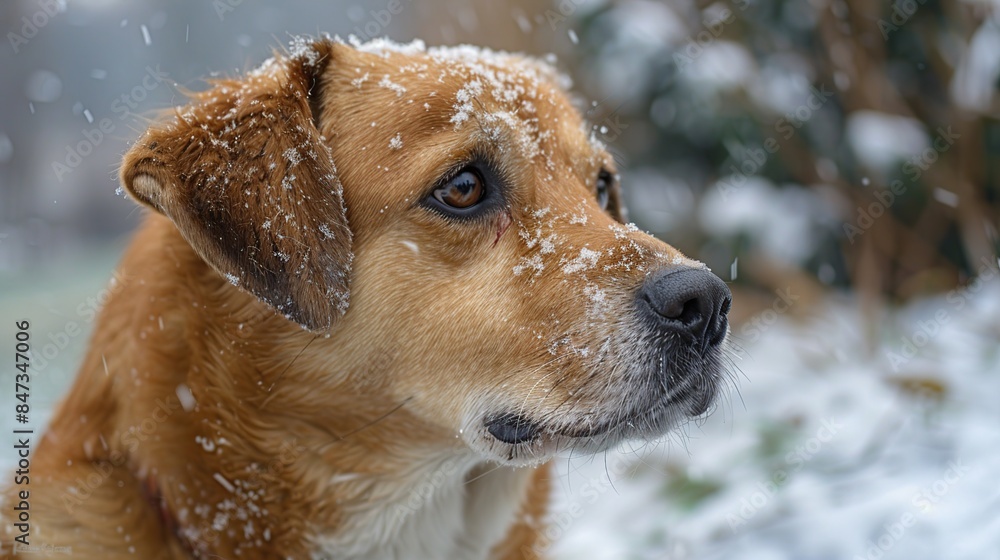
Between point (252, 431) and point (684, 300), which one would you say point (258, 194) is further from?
point (684, 300)

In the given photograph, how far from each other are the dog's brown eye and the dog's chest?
0.86m

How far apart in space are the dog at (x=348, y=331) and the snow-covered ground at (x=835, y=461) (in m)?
0.55

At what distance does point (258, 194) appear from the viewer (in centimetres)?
247

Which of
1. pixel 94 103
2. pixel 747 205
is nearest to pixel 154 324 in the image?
pixel 747 205

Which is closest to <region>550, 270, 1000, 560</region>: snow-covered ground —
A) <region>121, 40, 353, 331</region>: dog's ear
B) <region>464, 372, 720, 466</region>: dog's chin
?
<region>464, 372, 720, 466</region>: dog's chin

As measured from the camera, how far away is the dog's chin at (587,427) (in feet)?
8.06

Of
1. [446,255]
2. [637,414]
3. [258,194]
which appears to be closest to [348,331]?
[446,255]

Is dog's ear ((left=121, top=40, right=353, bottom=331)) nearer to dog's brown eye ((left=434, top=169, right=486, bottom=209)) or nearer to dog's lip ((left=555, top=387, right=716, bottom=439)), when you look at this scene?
dog's brown eye ((left=434, top=169, right=486, bottom=209))

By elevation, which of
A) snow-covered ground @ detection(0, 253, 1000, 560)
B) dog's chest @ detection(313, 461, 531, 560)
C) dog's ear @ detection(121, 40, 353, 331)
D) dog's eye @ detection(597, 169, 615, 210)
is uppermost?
dog's ear @ detection(121, 40, 353, 331)

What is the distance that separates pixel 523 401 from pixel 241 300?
0.94 metres

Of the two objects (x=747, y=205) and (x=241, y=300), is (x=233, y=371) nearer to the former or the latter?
(x=241, y=300)

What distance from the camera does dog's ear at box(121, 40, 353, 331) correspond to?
2385 millimetres

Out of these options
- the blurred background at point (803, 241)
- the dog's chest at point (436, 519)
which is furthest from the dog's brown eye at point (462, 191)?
the blurred background at point (803, 241)

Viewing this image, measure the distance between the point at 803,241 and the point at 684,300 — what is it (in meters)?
4.48
